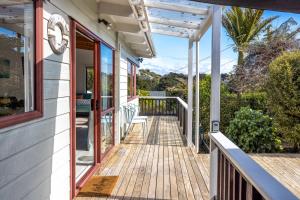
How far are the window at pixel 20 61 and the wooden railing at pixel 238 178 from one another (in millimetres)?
1439

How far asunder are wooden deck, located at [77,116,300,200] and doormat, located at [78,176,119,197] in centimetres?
8

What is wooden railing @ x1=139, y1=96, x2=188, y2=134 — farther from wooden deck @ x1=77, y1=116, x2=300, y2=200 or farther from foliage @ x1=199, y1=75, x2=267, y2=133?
wooden deck @ x1=77, y1=116, x2=300, y2=200

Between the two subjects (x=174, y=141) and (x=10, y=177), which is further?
(x=174, y=141)

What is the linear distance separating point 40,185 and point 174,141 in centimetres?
430

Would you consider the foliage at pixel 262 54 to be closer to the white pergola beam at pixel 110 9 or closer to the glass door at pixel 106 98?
the glass door at pixel 106 98

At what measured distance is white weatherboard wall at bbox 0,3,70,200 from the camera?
1.71m

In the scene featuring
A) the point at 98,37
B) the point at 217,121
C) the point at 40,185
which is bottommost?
the point at 40,185

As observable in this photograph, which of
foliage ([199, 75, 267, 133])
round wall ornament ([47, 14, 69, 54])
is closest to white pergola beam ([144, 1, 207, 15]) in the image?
round wall ornament ([47, 14, 69, 54])

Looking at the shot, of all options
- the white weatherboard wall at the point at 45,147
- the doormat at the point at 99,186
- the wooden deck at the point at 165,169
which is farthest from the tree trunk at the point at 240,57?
the white weatherboard wall at the point at 45,147

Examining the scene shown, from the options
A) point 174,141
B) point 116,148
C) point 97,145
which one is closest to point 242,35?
point 174,141

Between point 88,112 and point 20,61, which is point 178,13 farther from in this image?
point 20,61

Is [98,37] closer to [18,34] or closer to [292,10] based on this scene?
[18,34]

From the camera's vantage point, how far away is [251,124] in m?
5.94

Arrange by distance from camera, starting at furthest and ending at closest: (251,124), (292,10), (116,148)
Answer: (251,124), (116,148), (292,10)
